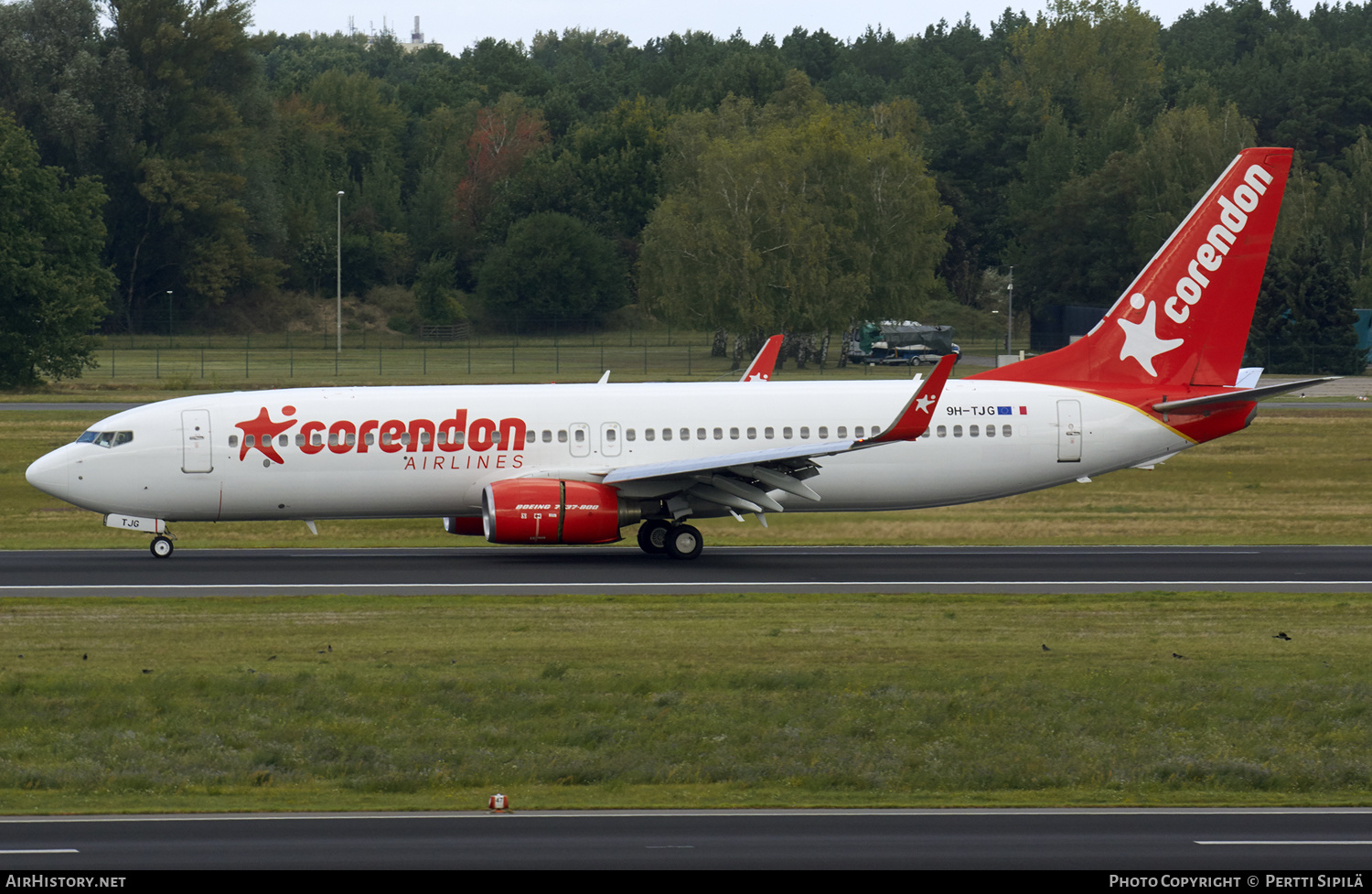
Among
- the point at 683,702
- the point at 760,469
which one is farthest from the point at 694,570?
the point at 683,702

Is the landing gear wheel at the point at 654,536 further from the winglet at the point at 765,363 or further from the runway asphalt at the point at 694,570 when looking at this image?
the winglet at the point at 765,363

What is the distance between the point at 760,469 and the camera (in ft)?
106

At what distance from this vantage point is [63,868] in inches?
505

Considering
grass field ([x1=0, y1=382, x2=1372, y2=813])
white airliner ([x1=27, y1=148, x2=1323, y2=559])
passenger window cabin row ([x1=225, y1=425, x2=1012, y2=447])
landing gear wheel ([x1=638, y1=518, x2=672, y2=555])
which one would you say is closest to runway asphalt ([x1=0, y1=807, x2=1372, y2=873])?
grass field ([x1=0, y1=382, x2=1372, y2=813])

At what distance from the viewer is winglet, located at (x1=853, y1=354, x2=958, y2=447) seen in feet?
99.6

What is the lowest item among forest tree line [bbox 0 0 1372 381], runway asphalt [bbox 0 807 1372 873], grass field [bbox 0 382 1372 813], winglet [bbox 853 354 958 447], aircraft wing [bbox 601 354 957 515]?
grass field [bbox 0 382 1372 813]

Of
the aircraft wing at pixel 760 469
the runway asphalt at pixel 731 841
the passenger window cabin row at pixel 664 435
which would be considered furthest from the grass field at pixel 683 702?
the passenger window cabin row at pixel 664 435

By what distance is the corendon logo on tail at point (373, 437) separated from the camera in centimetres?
3300

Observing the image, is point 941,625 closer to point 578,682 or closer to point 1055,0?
point 578,682

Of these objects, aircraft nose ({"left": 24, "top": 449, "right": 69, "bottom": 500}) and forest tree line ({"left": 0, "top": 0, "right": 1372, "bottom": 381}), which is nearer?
aircraft nose ({"left": 24, "top": 449, "right": 69, "bottom": 500})

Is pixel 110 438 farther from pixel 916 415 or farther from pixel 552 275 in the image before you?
pixel 552 275

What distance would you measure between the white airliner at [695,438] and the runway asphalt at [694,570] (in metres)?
1.09

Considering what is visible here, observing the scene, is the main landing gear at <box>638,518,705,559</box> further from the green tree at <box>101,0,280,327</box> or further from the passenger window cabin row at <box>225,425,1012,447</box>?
the green tree at <box>101,0,280,327</box>

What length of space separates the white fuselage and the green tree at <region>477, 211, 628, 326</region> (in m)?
103
